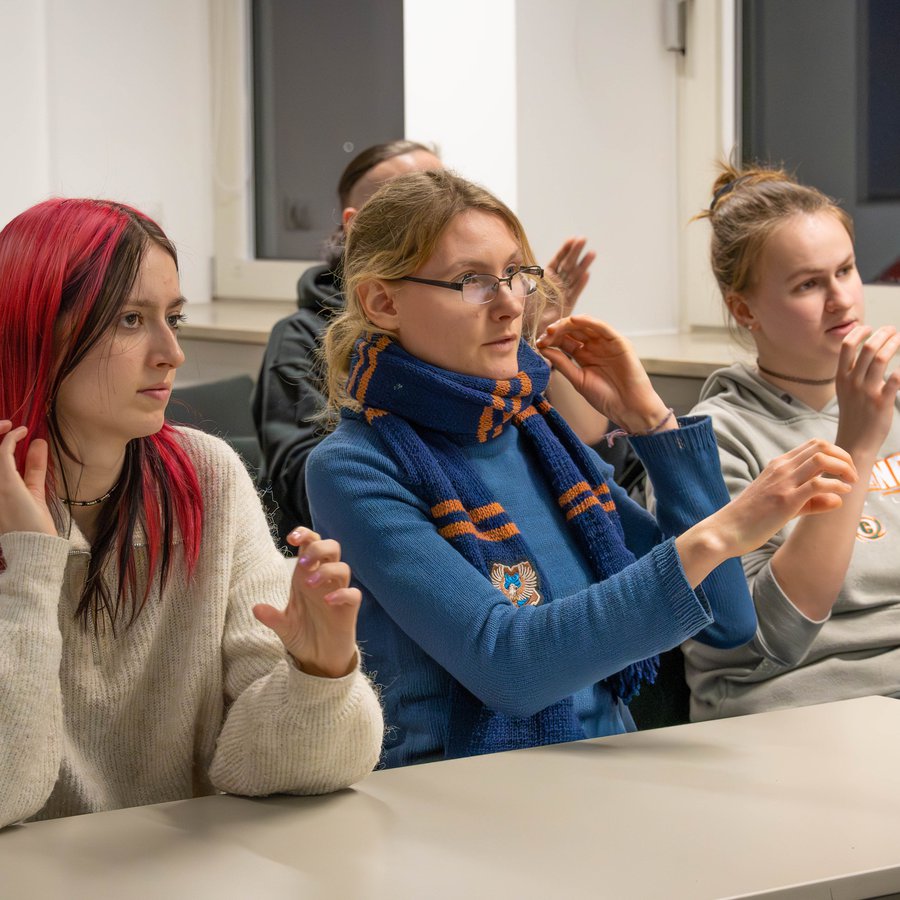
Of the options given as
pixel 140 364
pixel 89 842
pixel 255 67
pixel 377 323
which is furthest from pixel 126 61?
pixel 89 842

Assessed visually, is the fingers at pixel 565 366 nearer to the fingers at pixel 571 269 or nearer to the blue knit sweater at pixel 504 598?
the blue knit sweater at pixel 504 598

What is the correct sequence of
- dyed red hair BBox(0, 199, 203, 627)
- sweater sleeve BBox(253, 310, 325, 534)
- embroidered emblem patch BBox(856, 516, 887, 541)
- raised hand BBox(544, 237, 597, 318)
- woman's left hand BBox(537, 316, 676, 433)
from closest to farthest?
dyed red hair BBox(0, 199, 203, 627)
woman's left hand BBox(537, 316, 676, 433)
embroidered emblem patch BBox(856, 516, 887, 541)
raised hand BBox(544, 237, 597, 318)
sweater sleeve BBox(253, 310, 325, 534)

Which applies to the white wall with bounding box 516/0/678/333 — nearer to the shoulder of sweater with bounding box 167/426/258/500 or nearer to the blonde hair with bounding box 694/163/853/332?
the blonde hair with bounding box 694/163/853/332

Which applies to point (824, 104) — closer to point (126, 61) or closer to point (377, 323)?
point (377, 323)

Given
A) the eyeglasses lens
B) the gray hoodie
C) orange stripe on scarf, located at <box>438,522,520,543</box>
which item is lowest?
the gray hoodie

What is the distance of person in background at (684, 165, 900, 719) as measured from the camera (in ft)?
5.39

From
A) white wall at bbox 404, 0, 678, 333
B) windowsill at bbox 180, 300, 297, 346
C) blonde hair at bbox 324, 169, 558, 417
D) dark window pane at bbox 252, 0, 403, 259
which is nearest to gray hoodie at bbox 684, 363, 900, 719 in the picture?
blonde hair at bbox 324, 169, 558, 417

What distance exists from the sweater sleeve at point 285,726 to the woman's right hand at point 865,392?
0.83 m

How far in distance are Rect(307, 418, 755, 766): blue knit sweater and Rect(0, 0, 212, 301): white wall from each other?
2681 mm

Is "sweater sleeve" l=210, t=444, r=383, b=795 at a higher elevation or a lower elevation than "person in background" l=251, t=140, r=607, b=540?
lower

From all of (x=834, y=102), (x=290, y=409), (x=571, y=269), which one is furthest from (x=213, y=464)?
(x=834, y=102)

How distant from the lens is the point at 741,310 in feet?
6.52

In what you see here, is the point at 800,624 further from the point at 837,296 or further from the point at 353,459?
the point at 353,459

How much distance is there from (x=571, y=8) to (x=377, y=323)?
1664mm
